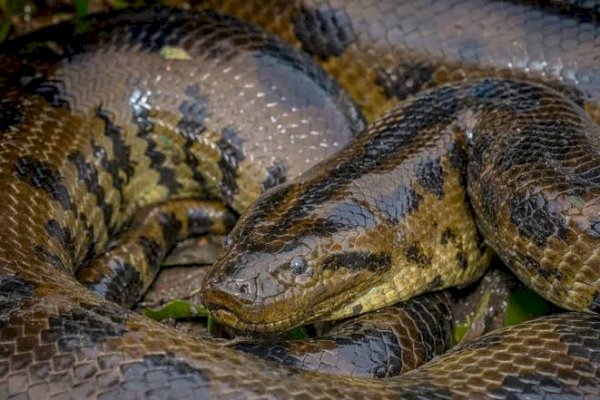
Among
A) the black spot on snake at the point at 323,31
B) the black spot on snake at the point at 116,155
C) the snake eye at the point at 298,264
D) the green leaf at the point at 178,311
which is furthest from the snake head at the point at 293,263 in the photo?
the black spot on snake at the point at 323,31

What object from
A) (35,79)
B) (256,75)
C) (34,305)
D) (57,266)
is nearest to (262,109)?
(256,75)

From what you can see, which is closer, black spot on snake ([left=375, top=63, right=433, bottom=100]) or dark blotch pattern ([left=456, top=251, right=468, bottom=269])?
dark blotch pattern ([left=456, top=251, right=468, bottom=269])

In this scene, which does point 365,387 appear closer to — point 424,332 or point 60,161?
point 424,332

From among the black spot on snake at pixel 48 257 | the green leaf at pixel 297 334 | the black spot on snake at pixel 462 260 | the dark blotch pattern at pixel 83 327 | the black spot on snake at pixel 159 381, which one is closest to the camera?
the black spot on snake at pixel 159 381

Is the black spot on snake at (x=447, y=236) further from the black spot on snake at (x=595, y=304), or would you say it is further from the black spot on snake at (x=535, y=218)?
the black spot on snake at (x=595, y=304)

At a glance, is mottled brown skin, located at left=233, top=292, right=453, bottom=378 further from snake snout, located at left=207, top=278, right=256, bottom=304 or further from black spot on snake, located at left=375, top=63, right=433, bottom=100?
black spot on snake, located at left=375, top=63, right=433, bottom=100

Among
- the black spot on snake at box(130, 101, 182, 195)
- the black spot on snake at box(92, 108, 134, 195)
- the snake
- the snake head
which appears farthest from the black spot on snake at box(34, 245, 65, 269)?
the black spot on snake at box(130, 101, 182, 195)

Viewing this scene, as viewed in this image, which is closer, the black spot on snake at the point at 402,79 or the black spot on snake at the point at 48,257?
the black spot on snake at the point at 48,257
